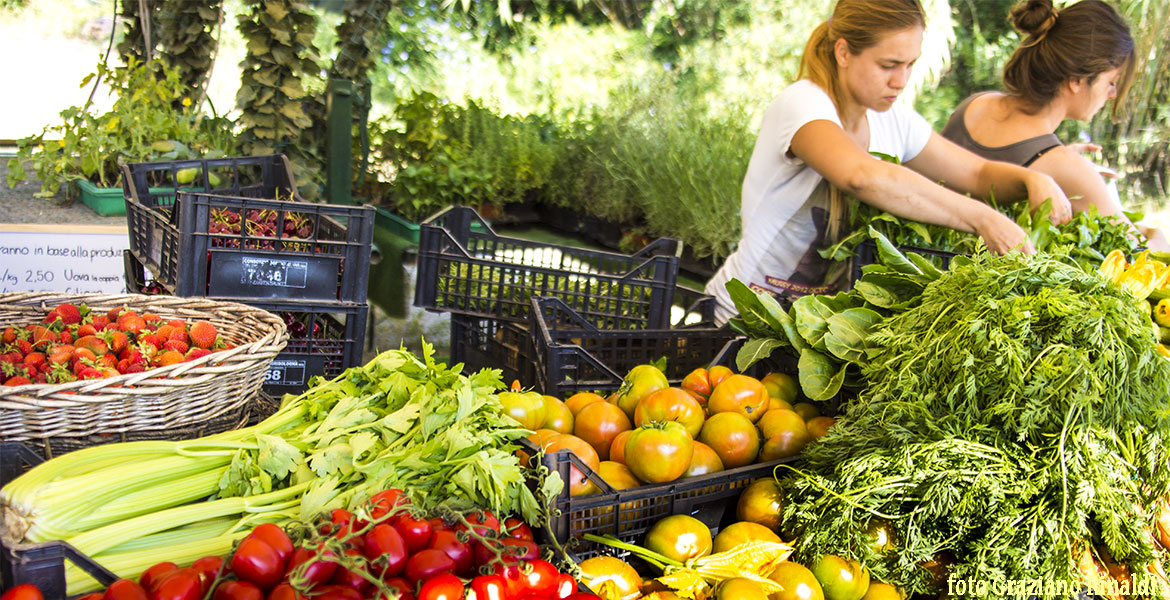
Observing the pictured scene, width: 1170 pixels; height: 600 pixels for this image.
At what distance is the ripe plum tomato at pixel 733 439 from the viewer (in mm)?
1607

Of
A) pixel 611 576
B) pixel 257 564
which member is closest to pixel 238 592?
pixel 257 564

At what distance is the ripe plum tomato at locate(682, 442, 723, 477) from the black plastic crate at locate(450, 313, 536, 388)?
40.4 inches

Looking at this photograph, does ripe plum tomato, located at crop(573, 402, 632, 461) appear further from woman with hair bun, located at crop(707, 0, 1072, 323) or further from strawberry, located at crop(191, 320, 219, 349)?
woman with hair bun, located at crop(707, 0, 1072, 323)

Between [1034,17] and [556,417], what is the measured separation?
9.18 ft

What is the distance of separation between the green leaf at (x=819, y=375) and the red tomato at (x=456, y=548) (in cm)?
88

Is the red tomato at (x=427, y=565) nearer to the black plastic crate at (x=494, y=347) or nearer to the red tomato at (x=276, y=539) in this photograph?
the red tomato at (x=276, y=539)

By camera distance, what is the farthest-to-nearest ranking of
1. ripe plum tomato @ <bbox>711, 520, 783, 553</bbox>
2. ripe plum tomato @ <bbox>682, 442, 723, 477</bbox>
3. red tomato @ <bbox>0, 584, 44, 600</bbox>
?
ripe plum tomato @ <bbox>682, 442, 723, 477</bbox> → ripe plum tomato @ <bbox>711, 520, 783, 553</bbox> → red tomato @ <bbox>0, 584, 44, 600</bbox>

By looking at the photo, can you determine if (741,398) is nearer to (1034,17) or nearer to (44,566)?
(44,566)

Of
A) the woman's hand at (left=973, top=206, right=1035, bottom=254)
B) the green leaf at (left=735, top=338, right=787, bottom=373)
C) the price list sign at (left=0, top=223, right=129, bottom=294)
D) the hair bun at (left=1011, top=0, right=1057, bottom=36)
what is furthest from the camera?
the hair bun at (left=1011, top=0, right=1057, bottom=36)

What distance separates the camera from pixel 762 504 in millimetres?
1490

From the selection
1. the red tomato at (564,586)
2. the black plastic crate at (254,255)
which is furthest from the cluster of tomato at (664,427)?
the black plastic crate at (254,255)

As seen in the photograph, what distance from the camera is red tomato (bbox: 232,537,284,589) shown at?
1.09 metres

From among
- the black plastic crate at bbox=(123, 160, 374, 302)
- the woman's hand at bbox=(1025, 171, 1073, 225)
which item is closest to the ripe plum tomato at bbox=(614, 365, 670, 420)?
the black plastic crate at bbox=(123, 160, 374, 302)

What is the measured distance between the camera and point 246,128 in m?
4.36
